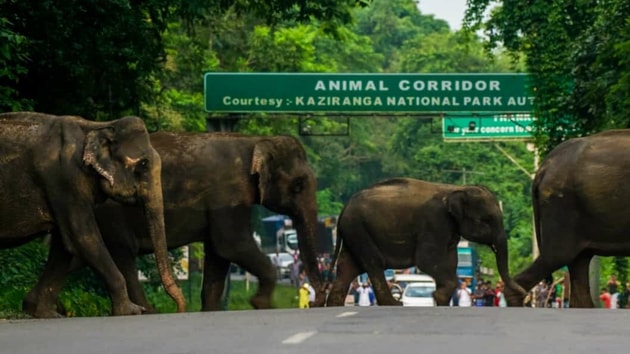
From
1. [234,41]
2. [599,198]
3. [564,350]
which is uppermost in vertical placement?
[234,41]

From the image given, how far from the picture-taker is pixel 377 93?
135ft

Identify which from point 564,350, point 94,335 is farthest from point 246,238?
point 564,350

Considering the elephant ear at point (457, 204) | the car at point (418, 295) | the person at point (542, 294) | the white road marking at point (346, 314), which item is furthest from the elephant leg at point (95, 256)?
the car at point (418, 295)

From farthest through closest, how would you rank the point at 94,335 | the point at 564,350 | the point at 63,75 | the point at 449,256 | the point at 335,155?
the point at 335,155 < the point at 63,75 < the point at 449,256 < the point at 94,335 < the point at 564,350

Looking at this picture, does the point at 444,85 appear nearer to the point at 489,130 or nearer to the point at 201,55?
the point at 201,55

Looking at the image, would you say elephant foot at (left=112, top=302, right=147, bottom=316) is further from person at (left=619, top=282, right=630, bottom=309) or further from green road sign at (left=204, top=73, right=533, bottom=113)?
green road sign at (left=204, top=73, right=533, bottom=113)

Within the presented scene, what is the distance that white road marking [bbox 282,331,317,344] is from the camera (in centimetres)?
1243

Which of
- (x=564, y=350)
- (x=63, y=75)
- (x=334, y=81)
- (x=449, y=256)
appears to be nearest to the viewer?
(x=564, y=350)

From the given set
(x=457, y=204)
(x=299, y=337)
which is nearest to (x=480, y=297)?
(x=457, y=204)

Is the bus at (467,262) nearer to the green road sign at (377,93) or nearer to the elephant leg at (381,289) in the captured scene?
the green road sign at (377,93)

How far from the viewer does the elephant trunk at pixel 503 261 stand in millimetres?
23297

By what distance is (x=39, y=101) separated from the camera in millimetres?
28562

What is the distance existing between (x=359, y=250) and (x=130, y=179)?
25.3 ft

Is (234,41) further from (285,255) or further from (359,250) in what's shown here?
(285,255)
